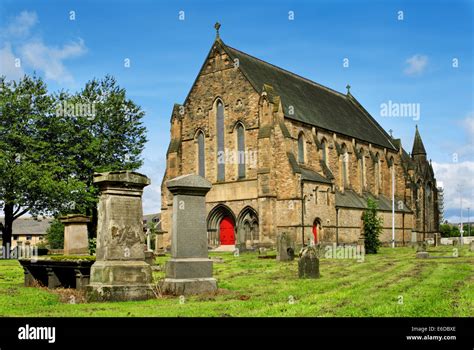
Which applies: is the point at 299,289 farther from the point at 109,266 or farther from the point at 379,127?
the point at 379,127

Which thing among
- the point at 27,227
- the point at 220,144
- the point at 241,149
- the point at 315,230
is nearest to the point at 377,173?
the point at 315,230

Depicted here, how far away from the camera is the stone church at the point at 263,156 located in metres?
39.5

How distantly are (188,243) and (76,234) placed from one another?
889cm

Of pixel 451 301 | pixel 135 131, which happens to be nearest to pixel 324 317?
pixel 451 301

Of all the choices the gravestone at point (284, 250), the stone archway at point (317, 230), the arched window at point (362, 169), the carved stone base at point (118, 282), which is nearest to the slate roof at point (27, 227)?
the arched window at point (362, 169)

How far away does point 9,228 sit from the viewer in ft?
138

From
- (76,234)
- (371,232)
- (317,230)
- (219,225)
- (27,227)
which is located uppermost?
(76,234)

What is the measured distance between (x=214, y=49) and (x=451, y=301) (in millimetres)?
35656

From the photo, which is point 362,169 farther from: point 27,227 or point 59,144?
point 27,227

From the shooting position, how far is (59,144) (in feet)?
142

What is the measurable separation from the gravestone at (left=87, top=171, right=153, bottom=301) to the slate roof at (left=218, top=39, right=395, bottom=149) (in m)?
29.5

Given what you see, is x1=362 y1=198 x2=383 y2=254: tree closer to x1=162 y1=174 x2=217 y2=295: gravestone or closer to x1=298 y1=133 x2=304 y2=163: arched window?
x1=298 y1=133 x2=304 y2=163: arched window

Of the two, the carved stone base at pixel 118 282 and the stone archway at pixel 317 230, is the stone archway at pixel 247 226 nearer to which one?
the stone archway at pixel 317 230

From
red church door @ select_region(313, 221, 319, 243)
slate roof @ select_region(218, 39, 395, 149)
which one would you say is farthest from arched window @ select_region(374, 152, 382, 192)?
red church door @ select_region(313, 221, 319, 243)
